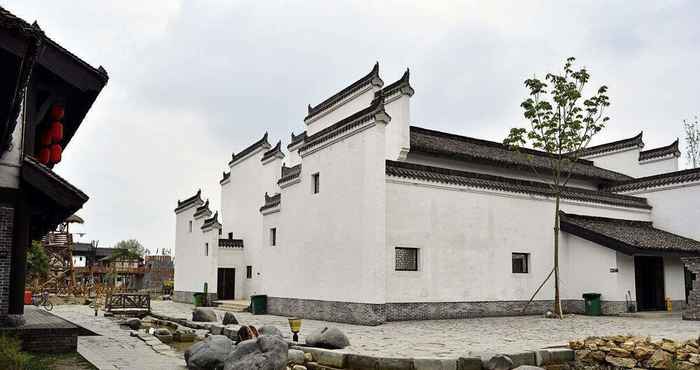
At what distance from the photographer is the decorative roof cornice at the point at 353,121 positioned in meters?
15.6

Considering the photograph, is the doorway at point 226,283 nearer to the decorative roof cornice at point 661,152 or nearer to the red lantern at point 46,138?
the red lantern at point 46,138

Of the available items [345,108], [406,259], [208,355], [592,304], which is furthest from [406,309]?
[208,355]

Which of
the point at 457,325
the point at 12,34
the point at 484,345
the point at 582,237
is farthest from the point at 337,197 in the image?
the point at 12,34

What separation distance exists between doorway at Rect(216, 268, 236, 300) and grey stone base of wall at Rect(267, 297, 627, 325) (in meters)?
7.16

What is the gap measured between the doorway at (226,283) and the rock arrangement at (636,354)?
62.9 ft

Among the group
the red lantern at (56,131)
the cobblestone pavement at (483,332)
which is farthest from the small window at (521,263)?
the red lantern at (56,131)

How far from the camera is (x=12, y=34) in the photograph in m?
5.62

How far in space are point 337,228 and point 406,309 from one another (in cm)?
304

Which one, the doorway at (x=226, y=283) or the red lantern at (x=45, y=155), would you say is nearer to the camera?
the red lantern at (x=45, y=155)

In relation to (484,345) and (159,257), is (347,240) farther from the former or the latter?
(159,257)

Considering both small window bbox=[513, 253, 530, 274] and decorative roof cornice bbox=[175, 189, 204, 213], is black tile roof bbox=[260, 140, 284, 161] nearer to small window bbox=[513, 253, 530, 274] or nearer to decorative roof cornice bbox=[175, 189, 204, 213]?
decorative roof cornice bbox=[175, 189, 204, 213]

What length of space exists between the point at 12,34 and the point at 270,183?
68.6 ft

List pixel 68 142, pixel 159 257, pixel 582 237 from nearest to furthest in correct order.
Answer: pixel 68 142 < pixel 582 237 < pixel 159 257

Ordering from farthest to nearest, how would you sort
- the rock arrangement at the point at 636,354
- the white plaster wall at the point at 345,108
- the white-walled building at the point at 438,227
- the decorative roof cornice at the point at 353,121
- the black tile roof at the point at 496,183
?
the white plaster wall at the point at 345,108 → the black tile roof at the point at 496,183 → the white-walled building at the point at 438,227 → the decorative roof cornice at the point at 353,121 → the rock arrangement at the point at 636,354
